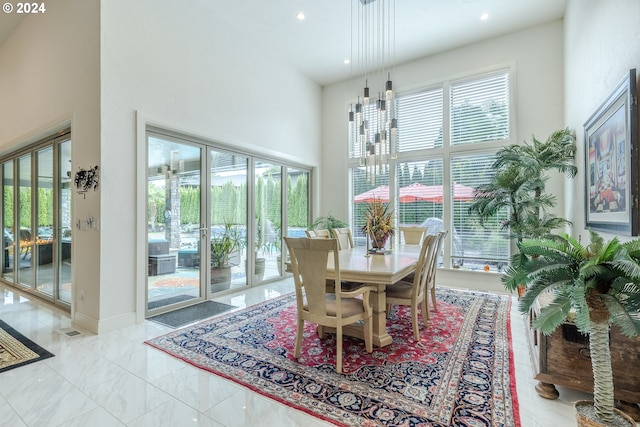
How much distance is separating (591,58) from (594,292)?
2.90 meters

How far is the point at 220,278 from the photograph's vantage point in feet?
15.1

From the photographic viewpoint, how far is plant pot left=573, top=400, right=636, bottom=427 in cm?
141

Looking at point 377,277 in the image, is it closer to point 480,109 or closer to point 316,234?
point 316,234

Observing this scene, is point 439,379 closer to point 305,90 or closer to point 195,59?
point 195,59

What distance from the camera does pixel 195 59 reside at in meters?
4.08

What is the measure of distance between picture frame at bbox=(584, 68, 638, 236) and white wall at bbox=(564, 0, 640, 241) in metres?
0.13

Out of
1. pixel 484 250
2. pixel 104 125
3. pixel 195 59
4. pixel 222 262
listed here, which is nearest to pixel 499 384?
pixel 484 250

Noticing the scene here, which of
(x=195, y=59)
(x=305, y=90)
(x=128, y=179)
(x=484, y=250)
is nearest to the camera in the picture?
(x=128, y=179)

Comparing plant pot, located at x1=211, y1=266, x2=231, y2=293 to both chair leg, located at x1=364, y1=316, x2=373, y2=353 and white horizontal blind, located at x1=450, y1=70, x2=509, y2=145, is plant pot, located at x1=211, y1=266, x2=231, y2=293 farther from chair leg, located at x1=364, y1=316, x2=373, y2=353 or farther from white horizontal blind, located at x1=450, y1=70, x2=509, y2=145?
white horizontal blind, located at x1=450, y1=70, x2=509, y2=145

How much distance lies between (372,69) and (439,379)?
5339 millimetres

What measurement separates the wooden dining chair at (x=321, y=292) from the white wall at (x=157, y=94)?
2078 mm

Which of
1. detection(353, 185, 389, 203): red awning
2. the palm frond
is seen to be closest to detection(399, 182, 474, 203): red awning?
Answer: detection(353, 185, 389, 203): red awning

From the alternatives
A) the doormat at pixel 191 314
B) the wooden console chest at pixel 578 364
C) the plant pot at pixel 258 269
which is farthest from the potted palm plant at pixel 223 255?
the wooden console chest at pixel 578 364

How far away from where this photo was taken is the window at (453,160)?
16.4 ft
